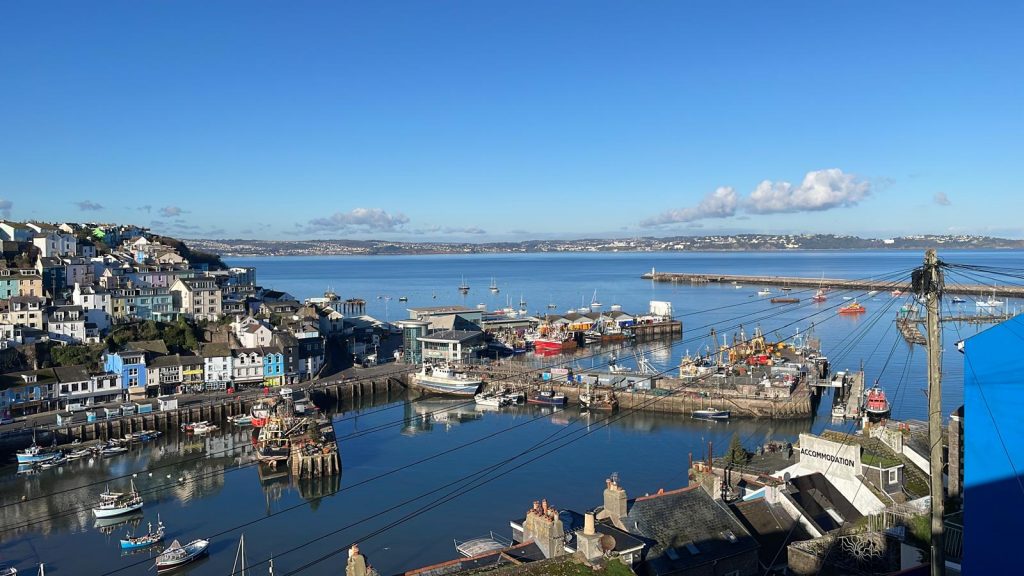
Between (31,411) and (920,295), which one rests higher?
(920,295)

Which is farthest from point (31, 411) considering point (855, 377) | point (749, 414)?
point (855, 377)

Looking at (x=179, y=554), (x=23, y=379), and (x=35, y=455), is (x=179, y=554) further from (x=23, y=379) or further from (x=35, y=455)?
(x=23, y=379)

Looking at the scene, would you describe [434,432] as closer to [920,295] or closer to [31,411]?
[31,411]

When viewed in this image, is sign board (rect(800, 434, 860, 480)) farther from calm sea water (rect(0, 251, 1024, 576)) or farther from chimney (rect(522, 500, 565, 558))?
calm sea water (rect(0, 251, 1024, 576))

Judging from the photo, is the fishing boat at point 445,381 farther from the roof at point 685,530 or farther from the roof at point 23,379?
Answer: the roof at point 685,530

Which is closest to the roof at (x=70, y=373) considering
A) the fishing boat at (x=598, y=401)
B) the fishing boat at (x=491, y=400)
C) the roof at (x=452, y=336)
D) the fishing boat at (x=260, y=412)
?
the fishing boat at (x=260, y=412)
